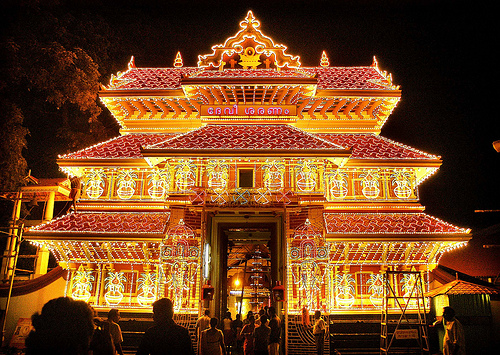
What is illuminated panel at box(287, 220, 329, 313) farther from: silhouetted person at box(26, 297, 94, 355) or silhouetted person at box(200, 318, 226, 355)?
silhouetted person at box(26, 297, 94, 355)

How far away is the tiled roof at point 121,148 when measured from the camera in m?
12.0

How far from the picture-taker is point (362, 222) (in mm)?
11258

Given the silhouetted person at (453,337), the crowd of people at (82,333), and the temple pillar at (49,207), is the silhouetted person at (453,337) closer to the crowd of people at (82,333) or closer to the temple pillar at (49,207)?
the crowd of people at (82,333)

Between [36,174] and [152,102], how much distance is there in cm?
1027

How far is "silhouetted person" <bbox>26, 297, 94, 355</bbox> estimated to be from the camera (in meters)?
3.30

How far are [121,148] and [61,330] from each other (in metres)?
9.71

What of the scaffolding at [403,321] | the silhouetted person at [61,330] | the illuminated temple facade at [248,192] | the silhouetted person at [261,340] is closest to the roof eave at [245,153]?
the illuminated temple facade at [248,192]

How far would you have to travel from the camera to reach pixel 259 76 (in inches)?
487

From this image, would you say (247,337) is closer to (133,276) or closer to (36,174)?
(133,276)

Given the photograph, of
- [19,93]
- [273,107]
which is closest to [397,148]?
[273,107]

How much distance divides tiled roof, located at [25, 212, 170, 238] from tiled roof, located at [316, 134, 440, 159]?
5.99m

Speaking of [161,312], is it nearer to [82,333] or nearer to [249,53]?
[82,333]

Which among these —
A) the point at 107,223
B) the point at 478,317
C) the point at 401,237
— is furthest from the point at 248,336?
the point at 478,317

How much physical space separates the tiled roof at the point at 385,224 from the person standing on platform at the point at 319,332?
2314 mm
